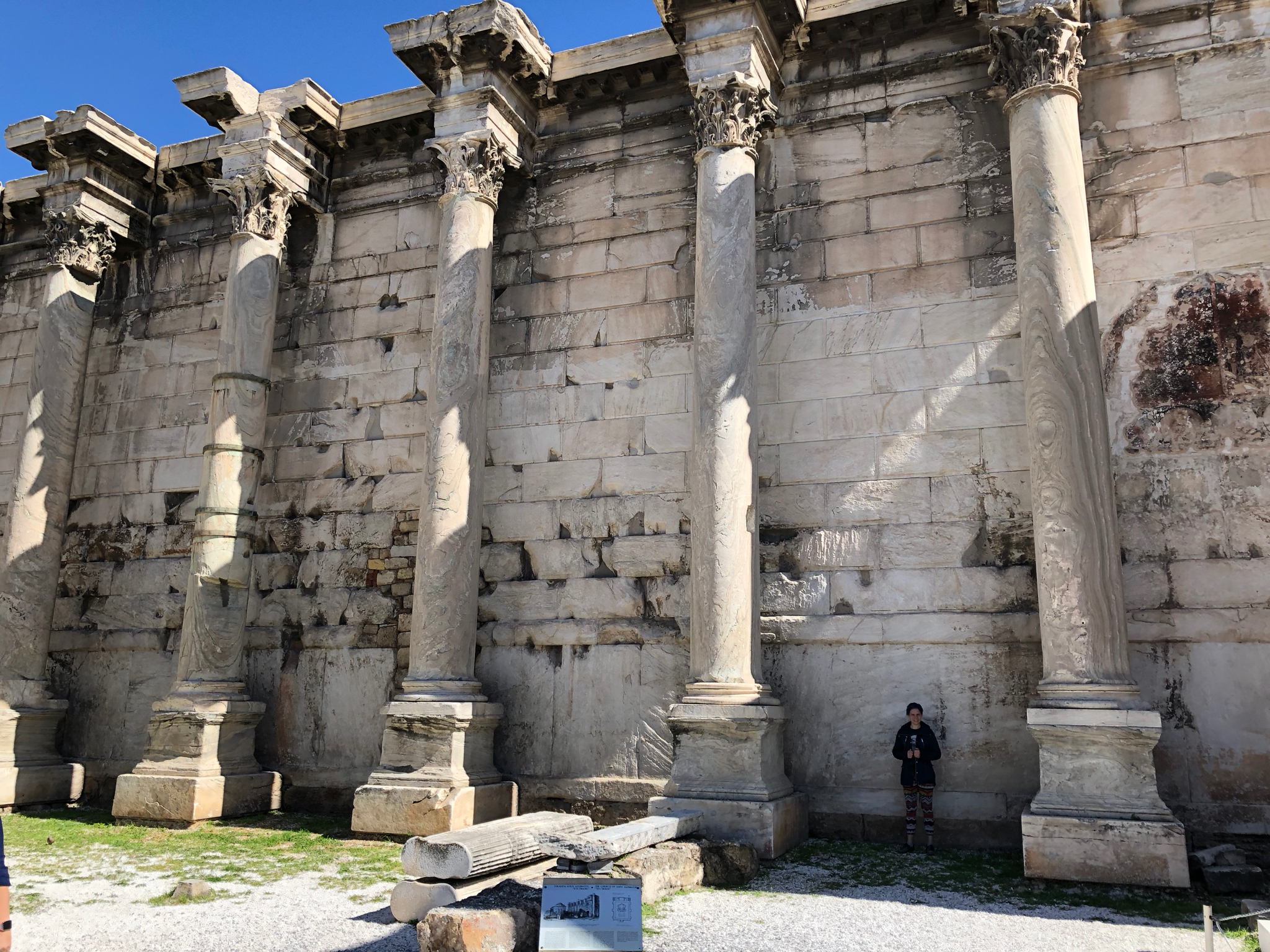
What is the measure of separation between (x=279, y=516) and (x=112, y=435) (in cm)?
305

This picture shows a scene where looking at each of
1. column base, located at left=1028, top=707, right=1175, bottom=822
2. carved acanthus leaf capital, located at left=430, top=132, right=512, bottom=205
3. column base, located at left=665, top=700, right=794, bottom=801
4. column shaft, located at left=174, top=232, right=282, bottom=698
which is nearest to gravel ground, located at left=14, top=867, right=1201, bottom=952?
column base, located at left=1028, top=707, right=1175, bottom=822

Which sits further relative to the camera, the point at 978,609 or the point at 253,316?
the point at 253,316

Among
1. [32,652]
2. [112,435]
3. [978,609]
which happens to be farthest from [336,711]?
[978,609]

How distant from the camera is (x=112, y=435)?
12.7 m

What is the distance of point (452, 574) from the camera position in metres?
9.70

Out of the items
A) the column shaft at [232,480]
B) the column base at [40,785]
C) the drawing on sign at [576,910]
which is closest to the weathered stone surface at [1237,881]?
the drawing on sign at [576,910]

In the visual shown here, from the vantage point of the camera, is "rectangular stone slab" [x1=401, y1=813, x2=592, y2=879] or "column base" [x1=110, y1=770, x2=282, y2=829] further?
"column base" [x1=110, y1=770, x2=282, y2=829]

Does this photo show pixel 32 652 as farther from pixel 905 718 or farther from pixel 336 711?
pixel 905 718

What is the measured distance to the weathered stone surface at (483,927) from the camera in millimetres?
4895

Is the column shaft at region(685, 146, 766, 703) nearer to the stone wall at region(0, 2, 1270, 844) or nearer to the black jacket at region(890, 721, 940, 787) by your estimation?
the stone wall at region(0, 2, 1270, 844)

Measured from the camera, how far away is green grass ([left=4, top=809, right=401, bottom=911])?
730 cm

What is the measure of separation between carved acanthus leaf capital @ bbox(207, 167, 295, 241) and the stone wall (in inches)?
27.4

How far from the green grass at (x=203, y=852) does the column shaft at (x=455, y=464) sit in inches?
64.9

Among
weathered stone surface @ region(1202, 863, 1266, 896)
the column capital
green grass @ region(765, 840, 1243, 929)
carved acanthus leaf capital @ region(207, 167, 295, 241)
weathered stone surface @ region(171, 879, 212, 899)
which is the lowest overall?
weathered stone surface @ region(171, 879, 212, 899)
